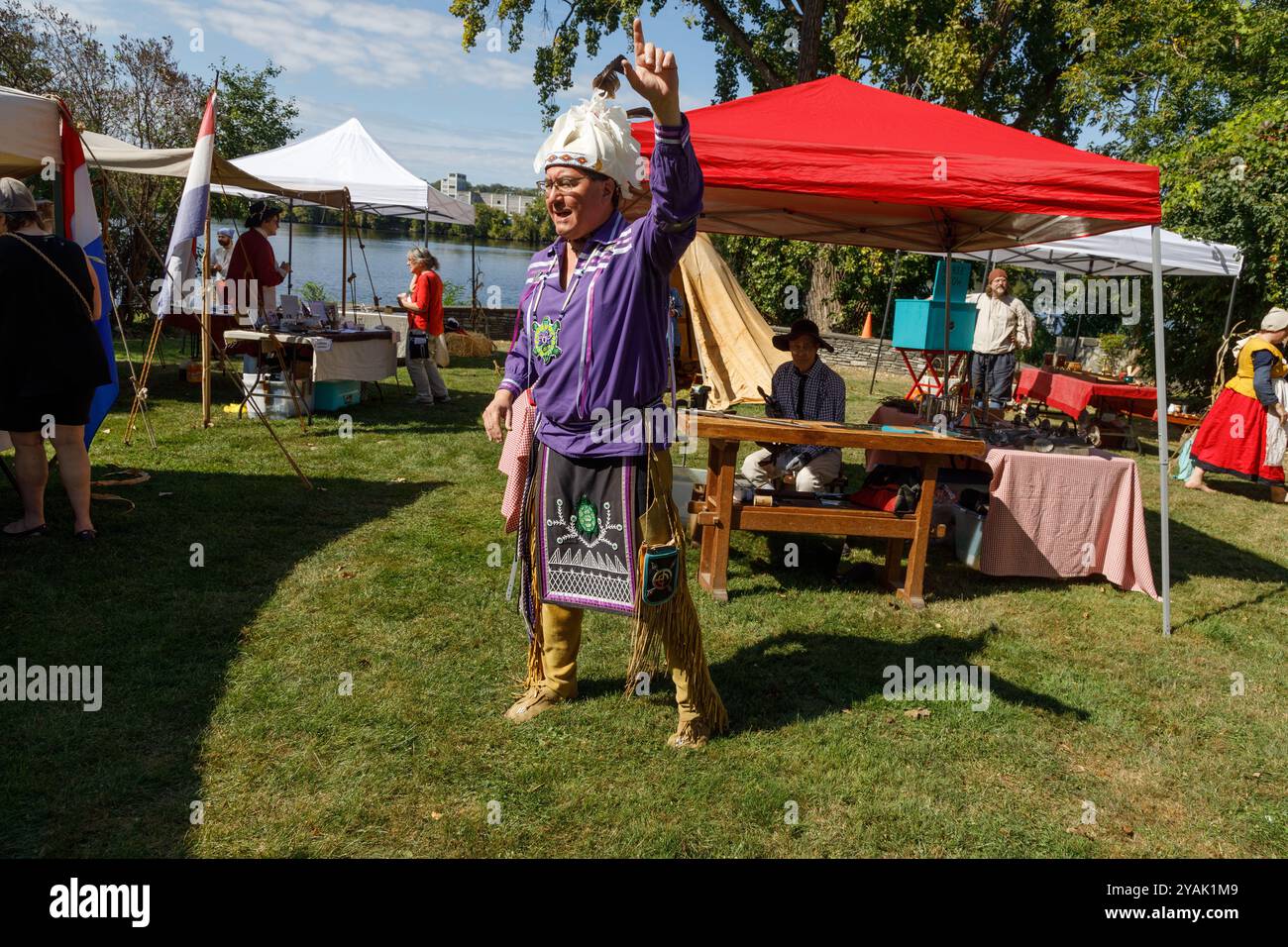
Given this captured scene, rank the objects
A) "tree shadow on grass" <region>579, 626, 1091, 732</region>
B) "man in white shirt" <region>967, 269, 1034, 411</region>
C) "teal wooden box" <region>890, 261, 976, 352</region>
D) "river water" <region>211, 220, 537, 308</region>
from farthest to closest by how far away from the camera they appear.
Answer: "river water" <region>211, 220, 537, 308</region>
"man in white shirt" <region>967, 269, 1034, 411</region>
"teal wooden box" <region>890, 261, 976, 352</region>
"tree shadow on grass" <region>579, 626, 1091, 732</region>

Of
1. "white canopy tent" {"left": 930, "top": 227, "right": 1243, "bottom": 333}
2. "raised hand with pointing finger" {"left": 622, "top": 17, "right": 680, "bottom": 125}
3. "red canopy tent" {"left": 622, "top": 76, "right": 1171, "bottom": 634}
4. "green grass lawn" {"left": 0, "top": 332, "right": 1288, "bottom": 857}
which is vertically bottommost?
"green grass lawn" {"left": 0, "top": 332, "right": 1288, "bottom": 857}

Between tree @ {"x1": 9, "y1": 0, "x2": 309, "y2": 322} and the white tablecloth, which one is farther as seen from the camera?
tree @ {"x1": 9, "y1": 0, "x2": 309, "y2": 322}

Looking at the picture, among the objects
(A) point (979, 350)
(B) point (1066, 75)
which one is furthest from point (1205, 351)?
(B) point (1066, 75)

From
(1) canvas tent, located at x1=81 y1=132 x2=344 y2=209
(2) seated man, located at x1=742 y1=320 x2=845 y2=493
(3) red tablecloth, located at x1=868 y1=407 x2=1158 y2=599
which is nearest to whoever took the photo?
(3) red tablecloth, located at x1=868 y1=407 x2=1158 y2=599

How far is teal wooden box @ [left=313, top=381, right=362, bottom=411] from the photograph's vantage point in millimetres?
9695

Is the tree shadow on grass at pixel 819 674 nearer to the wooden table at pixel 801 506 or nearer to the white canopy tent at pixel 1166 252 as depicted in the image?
the wooden table at pixel 801 506

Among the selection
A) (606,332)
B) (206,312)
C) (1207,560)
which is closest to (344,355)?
(206,312)

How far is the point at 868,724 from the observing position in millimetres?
3748

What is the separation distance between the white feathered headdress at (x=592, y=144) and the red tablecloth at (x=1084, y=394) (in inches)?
385

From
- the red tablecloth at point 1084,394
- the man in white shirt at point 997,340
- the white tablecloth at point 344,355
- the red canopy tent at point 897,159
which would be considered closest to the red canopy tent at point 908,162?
the red canopy tent at point 897,159

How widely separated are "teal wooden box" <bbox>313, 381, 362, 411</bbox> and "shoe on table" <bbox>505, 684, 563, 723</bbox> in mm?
6973

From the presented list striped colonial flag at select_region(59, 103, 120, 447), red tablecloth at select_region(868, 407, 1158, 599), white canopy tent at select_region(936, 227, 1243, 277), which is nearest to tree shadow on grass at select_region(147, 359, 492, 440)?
striped colonial flag at select_region(59, 103, 120, 447)

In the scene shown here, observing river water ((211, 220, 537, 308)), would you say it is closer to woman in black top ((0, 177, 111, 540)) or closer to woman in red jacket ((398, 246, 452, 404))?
woman in red jacket ((398, 246, 452, 404))

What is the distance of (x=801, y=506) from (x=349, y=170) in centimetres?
908
